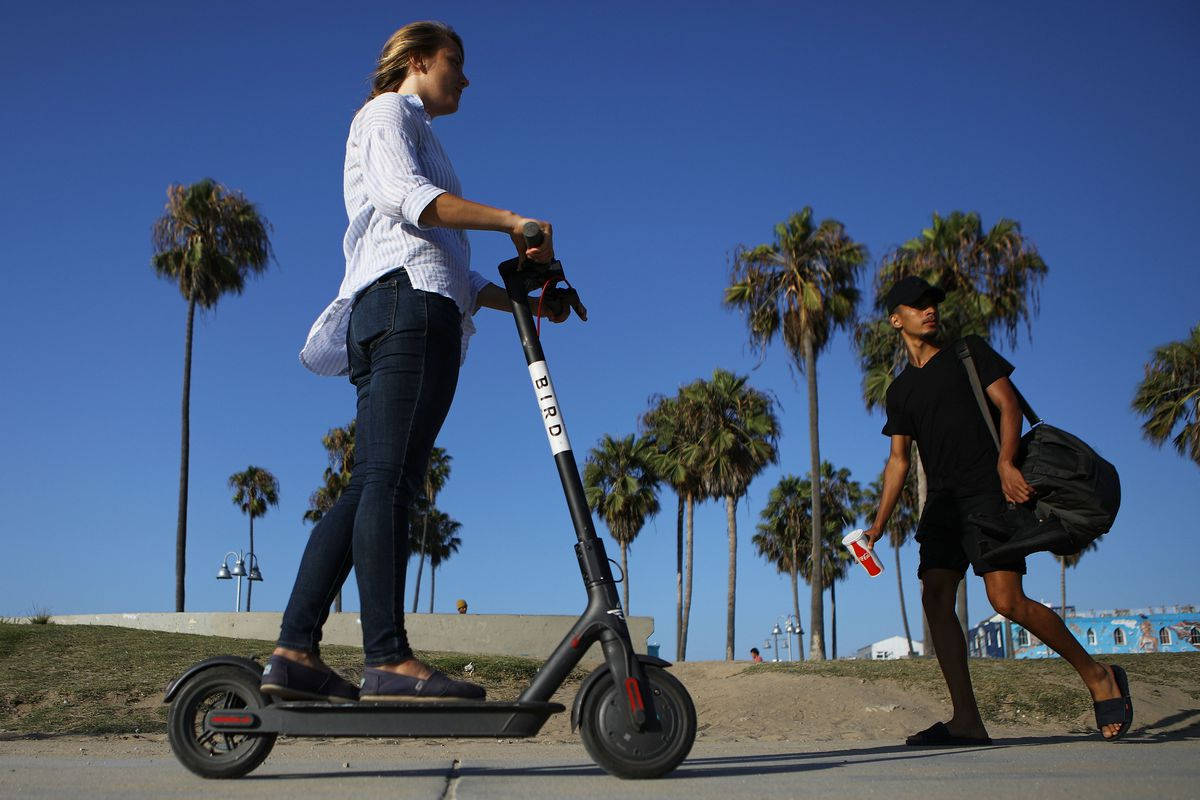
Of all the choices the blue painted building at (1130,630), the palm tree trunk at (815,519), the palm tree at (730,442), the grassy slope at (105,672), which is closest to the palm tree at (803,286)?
the palm tree trunk at (815,519)

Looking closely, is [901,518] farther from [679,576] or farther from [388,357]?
[388,357]

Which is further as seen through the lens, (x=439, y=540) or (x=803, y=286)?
(x=439, y=540)

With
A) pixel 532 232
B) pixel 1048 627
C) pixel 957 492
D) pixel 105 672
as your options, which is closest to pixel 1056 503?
pixel 957 492

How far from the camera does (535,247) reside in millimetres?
2949

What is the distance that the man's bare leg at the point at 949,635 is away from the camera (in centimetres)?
455

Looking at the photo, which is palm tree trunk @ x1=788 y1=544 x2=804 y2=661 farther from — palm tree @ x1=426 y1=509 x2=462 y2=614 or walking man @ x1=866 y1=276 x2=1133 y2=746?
walking man @ x1=866 y1=276 x2=1133 y2=746

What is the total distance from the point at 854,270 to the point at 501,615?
16602mm

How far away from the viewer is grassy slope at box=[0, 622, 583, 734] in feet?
23.1

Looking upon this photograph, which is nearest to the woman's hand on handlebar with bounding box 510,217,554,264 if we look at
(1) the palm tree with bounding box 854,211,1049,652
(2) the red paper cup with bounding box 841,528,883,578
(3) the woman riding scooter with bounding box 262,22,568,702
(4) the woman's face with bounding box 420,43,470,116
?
(3) the woman riding scooter with bounding box 262,22,568,702

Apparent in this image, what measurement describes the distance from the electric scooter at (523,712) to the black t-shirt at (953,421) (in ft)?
7.70

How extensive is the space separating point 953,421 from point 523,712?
2.82 m

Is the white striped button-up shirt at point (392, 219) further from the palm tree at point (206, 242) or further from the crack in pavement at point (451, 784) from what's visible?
the palm tree at point (206, 242)

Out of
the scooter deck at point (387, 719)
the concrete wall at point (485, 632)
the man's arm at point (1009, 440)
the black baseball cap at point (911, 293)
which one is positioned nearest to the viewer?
the scooter deck at point (387, 719)

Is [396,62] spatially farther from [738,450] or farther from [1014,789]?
[738,450]
